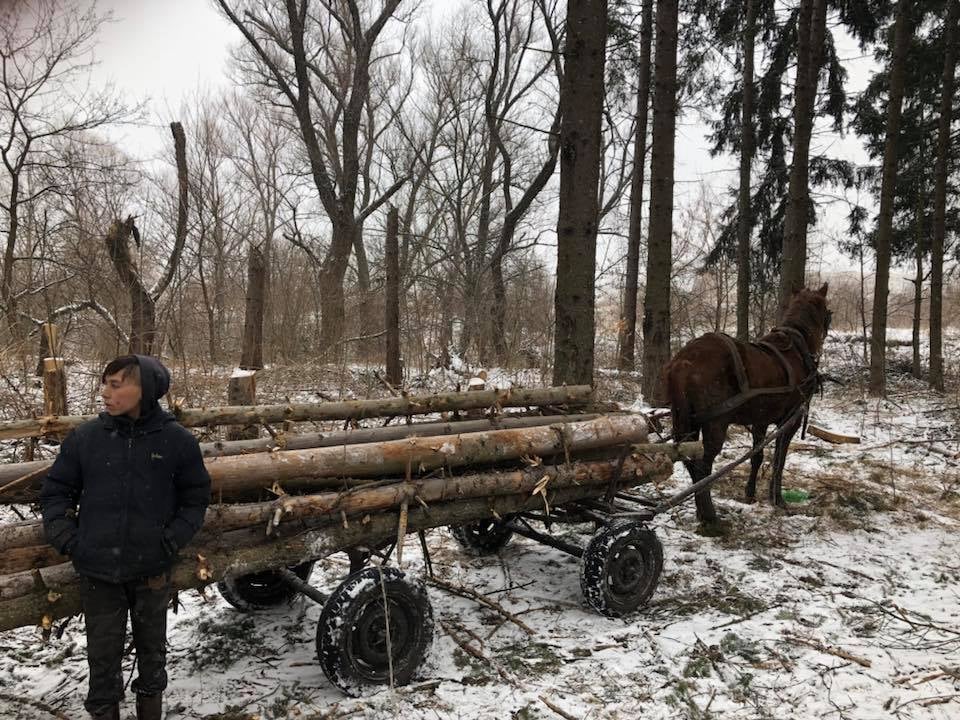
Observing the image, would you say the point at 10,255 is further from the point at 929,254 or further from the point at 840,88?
the point at 929,254

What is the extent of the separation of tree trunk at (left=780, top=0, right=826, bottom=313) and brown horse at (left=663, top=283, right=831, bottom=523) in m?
4.73

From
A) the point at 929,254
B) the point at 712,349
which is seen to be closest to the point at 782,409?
the point at 712,349

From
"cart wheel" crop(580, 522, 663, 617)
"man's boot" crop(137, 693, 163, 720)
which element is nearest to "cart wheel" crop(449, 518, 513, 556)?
"cart wheel" crop(580, 522, 663, 617)

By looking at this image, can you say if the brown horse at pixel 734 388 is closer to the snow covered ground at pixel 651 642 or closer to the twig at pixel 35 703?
the snow covered ground at pixel 651 642

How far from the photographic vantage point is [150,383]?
2.64 meters

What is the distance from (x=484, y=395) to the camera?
14.7 feet

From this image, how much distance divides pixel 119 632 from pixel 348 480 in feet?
3.92

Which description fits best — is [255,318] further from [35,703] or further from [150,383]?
[150,383]

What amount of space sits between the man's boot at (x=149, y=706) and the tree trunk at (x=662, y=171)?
7.43m

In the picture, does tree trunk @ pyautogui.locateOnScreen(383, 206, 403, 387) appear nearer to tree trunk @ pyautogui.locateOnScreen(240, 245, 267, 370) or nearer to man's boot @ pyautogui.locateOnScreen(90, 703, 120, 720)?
tree trunk @ pyautogui.locateOnScreen(240, 245, 267, 370)

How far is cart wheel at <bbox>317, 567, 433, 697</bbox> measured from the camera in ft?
9.93

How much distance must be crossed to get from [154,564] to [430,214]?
1029 inches

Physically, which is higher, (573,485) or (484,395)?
(484,395)

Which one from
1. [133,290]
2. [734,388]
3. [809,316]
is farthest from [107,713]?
[133,290]
